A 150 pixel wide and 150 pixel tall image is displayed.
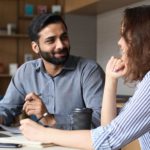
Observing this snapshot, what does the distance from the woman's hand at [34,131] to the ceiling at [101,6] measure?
2.98 meters

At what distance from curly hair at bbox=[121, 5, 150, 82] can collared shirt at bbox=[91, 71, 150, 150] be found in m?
0.11

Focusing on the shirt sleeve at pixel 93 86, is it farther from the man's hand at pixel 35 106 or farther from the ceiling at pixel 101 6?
the ceiling at pixel 101 6

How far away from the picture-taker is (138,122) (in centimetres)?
112

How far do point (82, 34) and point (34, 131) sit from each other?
3.95 m

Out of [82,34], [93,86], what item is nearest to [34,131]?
[93,86]

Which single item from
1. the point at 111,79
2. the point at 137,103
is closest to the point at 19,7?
the point at 111,79

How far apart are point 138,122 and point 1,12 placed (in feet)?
14.0

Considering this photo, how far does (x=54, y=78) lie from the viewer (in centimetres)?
209

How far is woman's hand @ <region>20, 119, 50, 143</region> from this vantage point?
1.31m

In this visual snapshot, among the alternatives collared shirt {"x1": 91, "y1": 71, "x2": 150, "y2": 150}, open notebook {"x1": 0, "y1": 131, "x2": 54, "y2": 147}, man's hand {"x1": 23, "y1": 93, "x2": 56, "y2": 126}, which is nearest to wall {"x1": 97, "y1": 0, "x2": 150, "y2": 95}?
man's hand {"x1": 23, "y1": 93, "x2": 56, "y2": 126}

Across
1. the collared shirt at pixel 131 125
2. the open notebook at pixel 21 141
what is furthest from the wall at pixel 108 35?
the collared shirt at pixel 131 125

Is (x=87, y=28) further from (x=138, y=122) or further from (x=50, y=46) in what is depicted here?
(x=138, y=122)

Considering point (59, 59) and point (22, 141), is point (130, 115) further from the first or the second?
point (59, 59)

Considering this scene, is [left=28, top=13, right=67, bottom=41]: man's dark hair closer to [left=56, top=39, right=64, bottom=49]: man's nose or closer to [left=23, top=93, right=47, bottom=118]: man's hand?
[left=56, top=39, right=64, bottom=49]: man's nose
